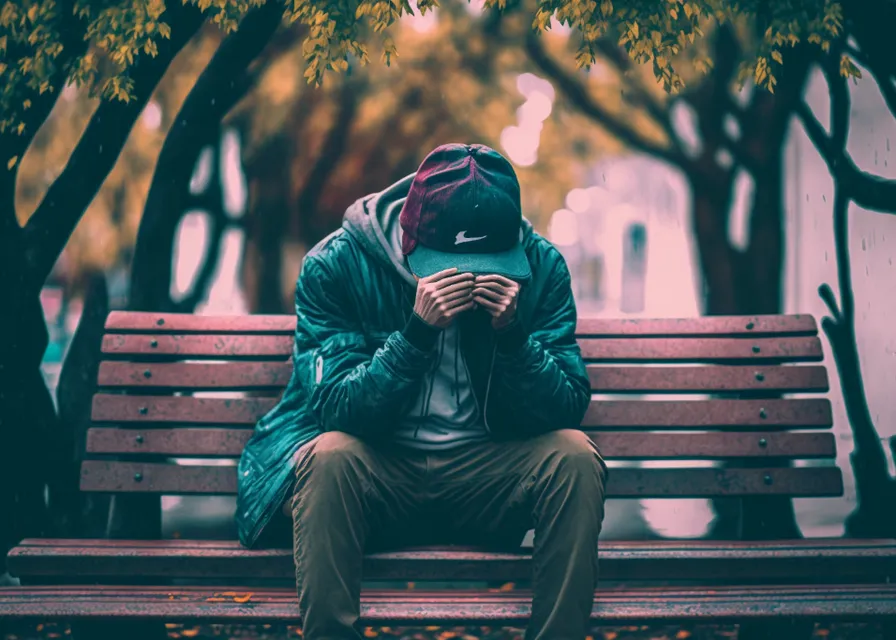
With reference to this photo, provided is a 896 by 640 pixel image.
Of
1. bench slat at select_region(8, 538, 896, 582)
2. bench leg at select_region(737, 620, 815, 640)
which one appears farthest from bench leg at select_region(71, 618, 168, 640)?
bench leg at select_region(737, 620, 815, 640)

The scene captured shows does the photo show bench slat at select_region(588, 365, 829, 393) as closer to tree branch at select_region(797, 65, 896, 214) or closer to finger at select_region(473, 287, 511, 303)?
finger at select_region(473, 287, 511, 303)

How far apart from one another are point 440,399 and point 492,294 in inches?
20.0

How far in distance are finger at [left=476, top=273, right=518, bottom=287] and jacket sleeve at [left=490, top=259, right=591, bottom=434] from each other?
0.43 ft

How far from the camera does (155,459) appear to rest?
4.48 m

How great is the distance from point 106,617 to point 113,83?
2.13 metres

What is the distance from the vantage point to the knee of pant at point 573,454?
→ 140 inches

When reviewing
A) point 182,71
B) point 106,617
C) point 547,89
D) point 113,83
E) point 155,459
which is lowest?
point 106,617

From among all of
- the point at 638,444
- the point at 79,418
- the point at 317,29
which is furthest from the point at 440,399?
the point at 79,418

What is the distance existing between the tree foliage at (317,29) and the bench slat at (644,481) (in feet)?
4.82

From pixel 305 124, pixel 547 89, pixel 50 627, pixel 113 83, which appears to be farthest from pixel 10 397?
pixel 547 89

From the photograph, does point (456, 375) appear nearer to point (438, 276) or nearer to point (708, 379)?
point (438, 276)

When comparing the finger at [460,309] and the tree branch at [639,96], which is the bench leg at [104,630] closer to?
the finger at [460,309]

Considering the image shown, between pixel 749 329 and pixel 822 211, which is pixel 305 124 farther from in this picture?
pixel 749 329

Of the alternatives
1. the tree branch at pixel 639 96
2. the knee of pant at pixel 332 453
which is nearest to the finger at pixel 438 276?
the knee of pant at pixel 332 453
